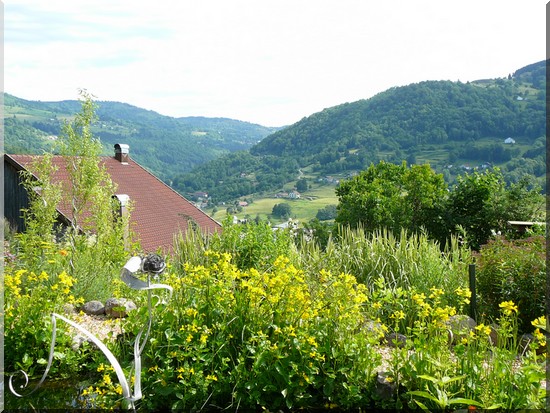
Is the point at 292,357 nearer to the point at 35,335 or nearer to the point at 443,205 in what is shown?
the point at 35,335

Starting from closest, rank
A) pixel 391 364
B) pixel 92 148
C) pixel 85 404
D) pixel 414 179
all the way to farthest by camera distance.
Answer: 1. pixel 391 364
2. pixel 85 404
3. pixel 92 148
4. pixel 414 179

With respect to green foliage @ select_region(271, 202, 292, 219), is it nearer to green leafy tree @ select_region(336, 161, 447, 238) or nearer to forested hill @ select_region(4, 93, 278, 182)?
forested hill @ select_region(4, 93, 278, 182)

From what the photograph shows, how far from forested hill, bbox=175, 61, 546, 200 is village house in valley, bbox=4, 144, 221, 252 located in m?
30.1

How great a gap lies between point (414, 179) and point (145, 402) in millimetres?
8739

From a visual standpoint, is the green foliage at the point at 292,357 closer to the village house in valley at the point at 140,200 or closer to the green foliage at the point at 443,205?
the green foliage at the point at 443,205

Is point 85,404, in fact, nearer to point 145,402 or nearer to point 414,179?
point 145,402

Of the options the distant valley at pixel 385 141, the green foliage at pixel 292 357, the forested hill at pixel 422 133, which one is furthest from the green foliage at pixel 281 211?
the green foliage at pixel 292 357

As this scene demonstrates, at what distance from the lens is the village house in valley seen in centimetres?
1605

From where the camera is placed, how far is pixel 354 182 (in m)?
13.0

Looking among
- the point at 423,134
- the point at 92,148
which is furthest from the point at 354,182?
the point at 423,134

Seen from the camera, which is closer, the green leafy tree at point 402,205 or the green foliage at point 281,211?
the green leafy tree at point 402,205

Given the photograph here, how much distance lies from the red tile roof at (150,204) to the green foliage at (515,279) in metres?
12.3

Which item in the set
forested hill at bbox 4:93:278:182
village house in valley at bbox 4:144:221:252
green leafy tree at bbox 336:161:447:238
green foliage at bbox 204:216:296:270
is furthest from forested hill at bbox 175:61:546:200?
green foliage at bbox 204:216:296:270

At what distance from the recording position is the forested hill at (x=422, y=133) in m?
49.1
